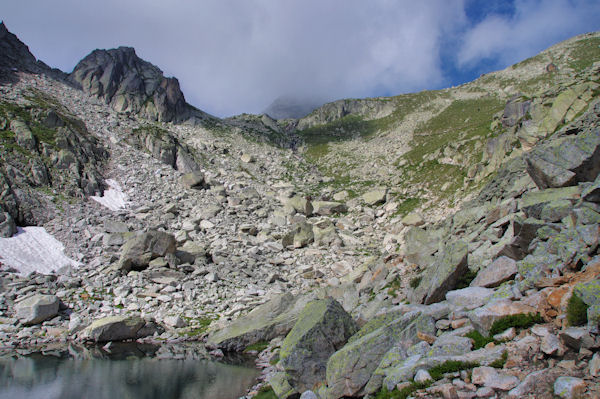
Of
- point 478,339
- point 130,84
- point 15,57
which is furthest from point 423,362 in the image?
point 15,57

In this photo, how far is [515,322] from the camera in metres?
8.20

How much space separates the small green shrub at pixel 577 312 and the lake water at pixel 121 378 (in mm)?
14349

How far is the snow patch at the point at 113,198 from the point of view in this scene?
137 feet

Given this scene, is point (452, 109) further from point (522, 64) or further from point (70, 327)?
point (70, 327)

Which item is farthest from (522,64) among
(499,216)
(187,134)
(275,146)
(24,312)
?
(24,312)

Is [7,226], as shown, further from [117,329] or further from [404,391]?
[404,391]

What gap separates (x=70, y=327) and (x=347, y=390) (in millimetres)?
21943

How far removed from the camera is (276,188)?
6072cm

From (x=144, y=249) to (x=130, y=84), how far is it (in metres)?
66.1

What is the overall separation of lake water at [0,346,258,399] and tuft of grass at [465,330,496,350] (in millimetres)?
11901

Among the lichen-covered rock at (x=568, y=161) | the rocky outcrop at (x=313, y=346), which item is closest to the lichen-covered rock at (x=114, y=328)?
the rocky outcrop at (x=313, y=346)

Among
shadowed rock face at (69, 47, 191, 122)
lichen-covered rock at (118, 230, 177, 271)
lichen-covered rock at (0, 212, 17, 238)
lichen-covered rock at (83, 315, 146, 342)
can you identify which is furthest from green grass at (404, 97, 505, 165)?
→ lichen-covered rock at (0, 212, 17, 238)

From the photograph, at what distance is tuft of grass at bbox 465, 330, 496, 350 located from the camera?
835 centimetres

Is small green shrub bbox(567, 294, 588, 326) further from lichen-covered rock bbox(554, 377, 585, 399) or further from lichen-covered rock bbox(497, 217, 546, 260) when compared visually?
lichen-covered rock bbox(497, 217, 546, 260)
